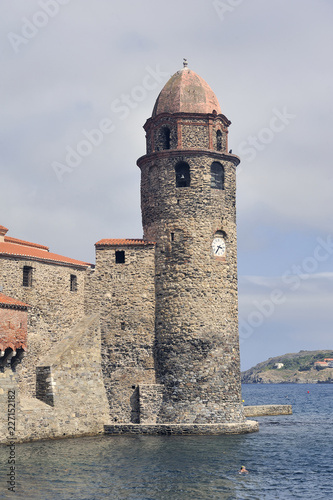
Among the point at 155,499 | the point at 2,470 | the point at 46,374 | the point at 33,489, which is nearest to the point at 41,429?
the point at 46,374

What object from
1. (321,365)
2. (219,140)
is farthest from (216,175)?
(321,365)

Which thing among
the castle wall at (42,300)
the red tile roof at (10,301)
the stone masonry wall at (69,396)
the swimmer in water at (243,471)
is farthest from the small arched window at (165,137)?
the swimmer in water at (243,471)

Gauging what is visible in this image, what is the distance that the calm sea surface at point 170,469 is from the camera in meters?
22.7

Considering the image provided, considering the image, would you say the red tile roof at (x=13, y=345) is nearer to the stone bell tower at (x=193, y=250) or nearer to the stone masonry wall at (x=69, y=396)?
the stone masonry wall at (x=69, y=396)

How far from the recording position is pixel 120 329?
115ft

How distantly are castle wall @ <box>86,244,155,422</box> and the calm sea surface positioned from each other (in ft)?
9.49

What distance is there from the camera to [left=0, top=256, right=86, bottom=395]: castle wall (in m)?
32.1

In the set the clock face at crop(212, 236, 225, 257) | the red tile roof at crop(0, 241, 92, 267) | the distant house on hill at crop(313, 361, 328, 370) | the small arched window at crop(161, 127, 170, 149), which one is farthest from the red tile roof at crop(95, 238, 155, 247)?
the distant house on hill at crop(313, 361, 328, 370)

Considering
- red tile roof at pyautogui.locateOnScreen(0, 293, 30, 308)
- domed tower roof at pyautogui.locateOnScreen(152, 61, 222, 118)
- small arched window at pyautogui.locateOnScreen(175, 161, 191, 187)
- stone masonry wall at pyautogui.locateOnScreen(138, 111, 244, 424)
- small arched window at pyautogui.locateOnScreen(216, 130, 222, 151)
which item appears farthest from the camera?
small arched window at pyautogui.locateOnScreen(216, 130, 222, 151)

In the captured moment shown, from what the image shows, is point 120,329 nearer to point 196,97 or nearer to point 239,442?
point 239,442

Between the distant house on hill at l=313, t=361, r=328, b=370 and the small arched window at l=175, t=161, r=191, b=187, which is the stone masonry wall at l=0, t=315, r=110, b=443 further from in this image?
the distant house on hill at l=313, t=361, r=328, b=370

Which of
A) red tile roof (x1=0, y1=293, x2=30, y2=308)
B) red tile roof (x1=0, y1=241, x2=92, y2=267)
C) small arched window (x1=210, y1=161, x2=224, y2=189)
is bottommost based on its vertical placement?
red tile roof (x1=0, y1=293, x2=30, y2=308)

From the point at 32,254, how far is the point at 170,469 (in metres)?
12.9

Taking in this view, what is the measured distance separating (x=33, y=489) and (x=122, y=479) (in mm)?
3374
